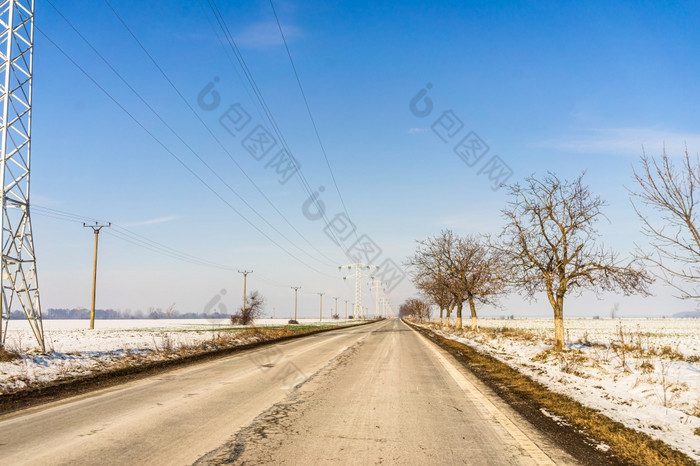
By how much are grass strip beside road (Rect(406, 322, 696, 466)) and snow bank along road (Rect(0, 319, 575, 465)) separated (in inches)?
12.5

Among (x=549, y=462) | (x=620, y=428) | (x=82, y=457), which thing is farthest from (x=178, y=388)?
(x=620, y=428)

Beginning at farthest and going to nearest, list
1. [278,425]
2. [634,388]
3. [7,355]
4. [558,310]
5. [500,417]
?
[558,310]
[7,355]
[634,388]
[500,417]
[278,425]

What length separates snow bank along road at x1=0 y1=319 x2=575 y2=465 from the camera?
4840mm

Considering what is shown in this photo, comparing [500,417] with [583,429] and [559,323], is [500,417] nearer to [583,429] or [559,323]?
[583,429]

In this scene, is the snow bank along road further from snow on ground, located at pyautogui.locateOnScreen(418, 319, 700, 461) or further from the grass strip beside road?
snow on ground, located at pyautogui.locateOnScreen(418, 319, 700, 461)

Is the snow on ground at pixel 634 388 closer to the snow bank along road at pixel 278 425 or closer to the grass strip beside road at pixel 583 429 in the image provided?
the grass strip beside road at pixel 583 429

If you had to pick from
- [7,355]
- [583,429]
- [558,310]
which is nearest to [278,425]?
[583,429]

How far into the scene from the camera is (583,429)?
624 centimetres

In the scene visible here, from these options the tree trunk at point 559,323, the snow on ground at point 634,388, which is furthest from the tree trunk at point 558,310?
the snow on ground at point 634,388

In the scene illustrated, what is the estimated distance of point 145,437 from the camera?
5.50 m

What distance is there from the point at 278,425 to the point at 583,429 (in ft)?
13.7

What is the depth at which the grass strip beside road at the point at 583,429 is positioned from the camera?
4.97 m

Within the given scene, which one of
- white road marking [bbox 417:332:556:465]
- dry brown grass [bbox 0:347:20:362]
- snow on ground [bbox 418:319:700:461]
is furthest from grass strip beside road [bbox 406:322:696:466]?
dry brown grass [bbox 0:347:20:362]

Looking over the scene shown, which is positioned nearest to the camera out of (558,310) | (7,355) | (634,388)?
(634,388)
